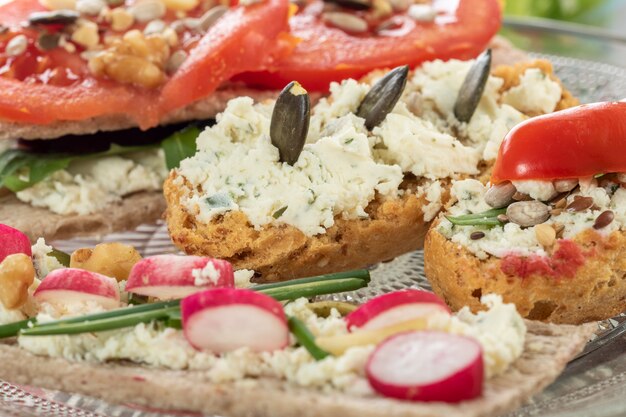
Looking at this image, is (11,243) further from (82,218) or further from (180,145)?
(180,145)

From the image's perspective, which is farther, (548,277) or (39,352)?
(548,277)

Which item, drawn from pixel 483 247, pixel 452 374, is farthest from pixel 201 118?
pixel 452 374

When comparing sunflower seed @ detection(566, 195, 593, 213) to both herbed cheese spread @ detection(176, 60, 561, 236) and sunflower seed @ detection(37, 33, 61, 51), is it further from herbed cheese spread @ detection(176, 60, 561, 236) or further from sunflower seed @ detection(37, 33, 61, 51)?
sunflower seed @ detection(37, 33, 61, 51)

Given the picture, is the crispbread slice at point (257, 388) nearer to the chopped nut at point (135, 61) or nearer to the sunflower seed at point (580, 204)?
the sunflower seed at point (580, 204)

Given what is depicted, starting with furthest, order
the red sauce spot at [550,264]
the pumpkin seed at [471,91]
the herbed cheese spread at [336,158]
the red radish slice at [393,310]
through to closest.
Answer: the pumpkin seed at [471,91], the herbed cheese spread at [336,158], the red sauce spot at [550,264], the red radish slice at [393,310]

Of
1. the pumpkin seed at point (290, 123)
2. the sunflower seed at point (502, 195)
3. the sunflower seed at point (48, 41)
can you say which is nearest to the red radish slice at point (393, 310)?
the sunflower seed at point (502, 195)

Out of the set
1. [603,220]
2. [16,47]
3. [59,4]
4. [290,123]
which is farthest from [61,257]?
[603,220]

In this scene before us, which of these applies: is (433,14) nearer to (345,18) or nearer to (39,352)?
(345,18)
